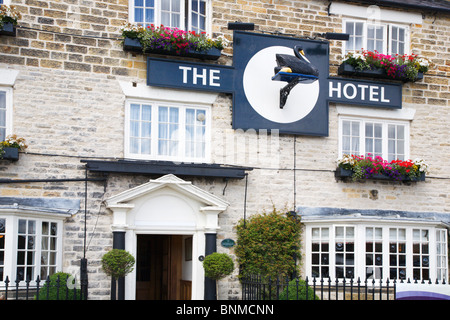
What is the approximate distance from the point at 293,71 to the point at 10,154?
5724 millimetres

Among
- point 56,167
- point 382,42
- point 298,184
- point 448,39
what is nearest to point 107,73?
point 56,167

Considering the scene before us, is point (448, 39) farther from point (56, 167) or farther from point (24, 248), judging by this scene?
point (24, 248)

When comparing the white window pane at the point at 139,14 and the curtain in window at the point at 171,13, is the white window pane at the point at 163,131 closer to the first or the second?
the curtain in window at the point at 171,13

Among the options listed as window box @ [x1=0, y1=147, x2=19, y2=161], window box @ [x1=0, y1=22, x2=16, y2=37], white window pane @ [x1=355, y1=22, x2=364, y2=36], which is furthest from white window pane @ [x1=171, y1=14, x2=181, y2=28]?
white window pane @ [x1=355, y1=22, x2=364, y2=36]

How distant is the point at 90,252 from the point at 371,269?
18.8ft

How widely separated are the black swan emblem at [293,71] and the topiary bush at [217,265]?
357 cm

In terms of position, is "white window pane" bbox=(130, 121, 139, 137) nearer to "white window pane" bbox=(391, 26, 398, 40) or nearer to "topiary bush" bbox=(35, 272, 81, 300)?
"topiary bush" bbox=(35, 272, 81, 300)

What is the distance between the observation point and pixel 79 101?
11492mm

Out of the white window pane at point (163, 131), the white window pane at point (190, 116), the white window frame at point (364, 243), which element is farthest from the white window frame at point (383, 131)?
the white window pane at point (163, 131)

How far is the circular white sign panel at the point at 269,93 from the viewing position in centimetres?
1255

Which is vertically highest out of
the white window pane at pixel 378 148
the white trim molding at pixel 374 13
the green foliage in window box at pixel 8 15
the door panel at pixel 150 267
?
the white trim molding at pixel 374 13

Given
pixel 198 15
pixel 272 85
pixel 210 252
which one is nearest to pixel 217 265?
pixel 210 252

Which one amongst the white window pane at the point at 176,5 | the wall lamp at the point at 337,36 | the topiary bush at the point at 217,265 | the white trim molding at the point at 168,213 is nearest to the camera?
the topiary bush at the point at 217,265

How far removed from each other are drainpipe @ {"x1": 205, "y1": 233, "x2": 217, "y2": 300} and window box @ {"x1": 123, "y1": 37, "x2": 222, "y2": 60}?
12.0ft
